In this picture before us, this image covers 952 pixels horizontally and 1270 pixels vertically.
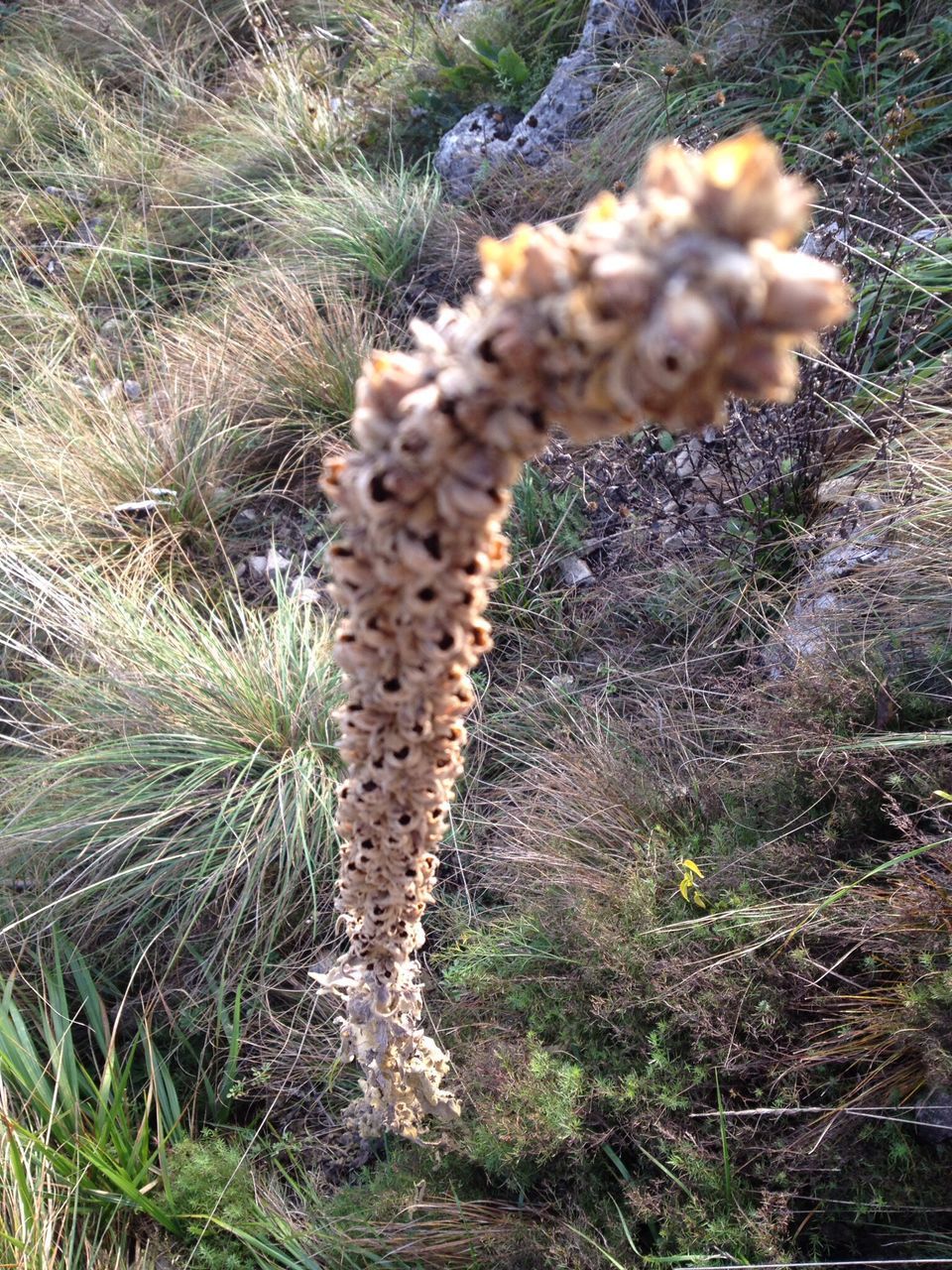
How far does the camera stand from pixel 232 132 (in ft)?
18.0

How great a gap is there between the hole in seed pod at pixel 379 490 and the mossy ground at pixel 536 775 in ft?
4.48

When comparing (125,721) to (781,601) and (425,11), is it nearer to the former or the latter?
(781,601)

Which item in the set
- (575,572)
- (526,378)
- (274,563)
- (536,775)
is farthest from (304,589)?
A: (526,378)

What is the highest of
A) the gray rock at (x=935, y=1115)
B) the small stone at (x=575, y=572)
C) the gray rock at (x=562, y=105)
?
the gray rock at (x=562, y=105)

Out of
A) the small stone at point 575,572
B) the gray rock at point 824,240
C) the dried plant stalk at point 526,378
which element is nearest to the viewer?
the dried plant stalk at point 526,378

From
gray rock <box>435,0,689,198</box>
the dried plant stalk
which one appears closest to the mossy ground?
gray rock <box>435,0,689,198</box>

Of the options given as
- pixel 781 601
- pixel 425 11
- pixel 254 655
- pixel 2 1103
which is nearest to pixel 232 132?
pixel 425 11

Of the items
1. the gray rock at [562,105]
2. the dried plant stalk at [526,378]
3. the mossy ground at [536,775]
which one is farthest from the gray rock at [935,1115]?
the gray rock at [562,105]

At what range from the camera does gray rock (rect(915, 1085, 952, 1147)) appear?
5.24 feet

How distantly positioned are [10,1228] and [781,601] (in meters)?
2.31

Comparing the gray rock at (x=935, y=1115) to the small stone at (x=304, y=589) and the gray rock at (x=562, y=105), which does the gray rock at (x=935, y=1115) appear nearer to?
the small stone at (x=304, y=589)

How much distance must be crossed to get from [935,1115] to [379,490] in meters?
1.55

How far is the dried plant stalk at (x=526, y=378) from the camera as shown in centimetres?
55

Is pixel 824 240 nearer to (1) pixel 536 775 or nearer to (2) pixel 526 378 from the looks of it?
(1) pixel 536 775
